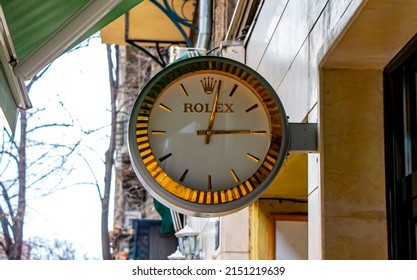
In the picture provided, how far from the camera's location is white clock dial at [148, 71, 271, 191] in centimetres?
439

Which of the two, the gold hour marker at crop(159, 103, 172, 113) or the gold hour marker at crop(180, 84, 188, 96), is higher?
the gold hour marker at crop(180, 84, 188, 96)

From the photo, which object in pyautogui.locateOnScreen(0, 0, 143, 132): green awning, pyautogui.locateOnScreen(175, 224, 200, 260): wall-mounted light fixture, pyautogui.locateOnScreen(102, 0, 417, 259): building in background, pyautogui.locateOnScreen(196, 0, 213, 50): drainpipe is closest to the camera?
pyautogui.locateOnScreen(102, 0, 417, 259): building in background

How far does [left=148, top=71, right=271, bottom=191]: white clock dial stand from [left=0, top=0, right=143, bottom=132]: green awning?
0.66 metres

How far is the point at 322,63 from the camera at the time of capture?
459 cm

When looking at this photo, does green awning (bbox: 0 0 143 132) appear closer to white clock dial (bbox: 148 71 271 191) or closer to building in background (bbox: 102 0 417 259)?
white clock dial (bbox: 148 71 271 191)

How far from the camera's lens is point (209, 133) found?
4.40 m

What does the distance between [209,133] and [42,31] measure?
1.06 m

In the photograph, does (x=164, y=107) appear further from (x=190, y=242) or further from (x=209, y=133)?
(x=190, y=242)

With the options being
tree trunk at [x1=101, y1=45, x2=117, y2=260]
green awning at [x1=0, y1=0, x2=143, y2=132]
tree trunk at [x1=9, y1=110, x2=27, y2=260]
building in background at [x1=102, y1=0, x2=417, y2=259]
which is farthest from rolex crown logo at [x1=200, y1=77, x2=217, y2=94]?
tree trunk at [x1=101, y1=45, x2=117, y2=260]

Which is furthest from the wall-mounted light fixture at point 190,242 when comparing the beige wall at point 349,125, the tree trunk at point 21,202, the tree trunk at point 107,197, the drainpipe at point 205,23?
the tree trunk at point 107,197

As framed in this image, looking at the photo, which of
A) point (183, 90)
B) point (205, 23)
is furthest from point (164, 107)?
point (205, 23)
